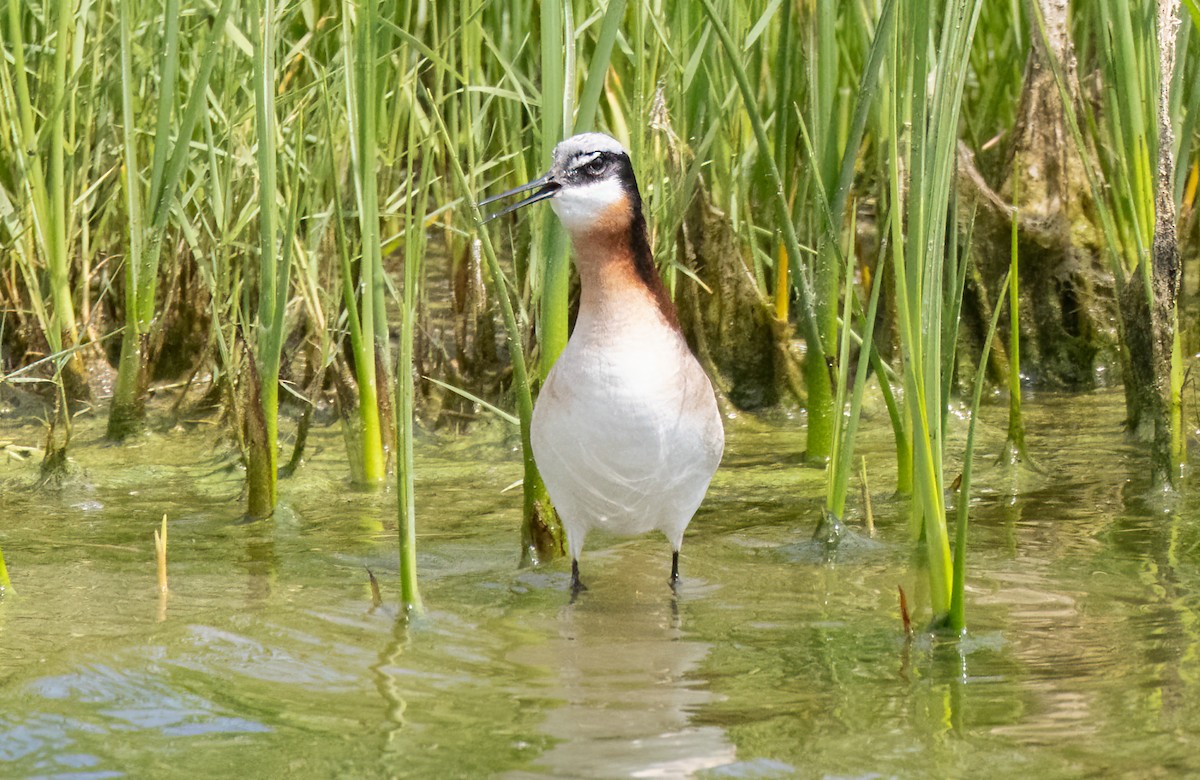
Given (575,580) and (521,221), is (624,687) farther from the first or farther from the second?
(521,221)

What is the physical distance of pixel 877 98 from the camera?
16.8ft

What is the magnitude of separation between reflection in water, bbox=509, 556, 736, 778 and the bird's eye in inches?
40.8

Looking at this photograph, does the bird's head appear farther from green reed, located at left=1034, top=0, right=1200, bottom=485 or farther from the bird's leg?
green reed, located at left=1034, top=0, right=1200, bottom=485

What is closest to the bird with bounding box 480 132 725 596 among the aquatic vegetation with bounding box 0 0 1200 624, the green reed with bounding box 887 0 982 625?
the aquatic vegetation with bounding box 0 0 1200 624

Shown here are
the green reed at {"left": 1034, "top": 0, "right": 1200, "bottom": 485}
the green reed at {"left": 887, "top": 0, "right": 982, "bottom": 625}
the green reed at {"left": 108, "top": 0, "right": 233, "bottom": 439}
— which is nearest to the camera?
the green reed at {"left": 887, "top": 0, "right": 982, "bottom": 625}

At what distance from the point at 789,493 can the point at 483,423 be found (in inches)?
48.9

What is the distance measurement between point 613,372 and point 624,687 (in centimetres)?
78

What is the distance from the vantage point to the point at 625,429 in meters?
3.75

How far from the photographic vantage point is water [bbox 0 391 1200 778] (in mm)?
2822

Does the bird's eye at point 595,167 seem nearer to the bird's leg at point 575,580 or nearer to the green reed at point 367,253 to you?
the green reed at point 367,253

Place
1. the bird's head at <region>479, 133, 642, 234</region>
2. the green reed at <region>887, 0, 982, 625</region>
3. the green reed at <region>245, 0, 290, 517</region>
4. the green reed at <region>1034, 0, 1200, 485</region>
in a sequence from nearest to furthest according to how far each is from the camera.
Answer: the green reed at <region>887, 0, 982, 625</region>, the bird's head at <region>479, 133, 642, 234</region>, the green reed at <region>245, 0, 290, 517</region>, the green reed at <region>1034, 0, 1200, 485</region>

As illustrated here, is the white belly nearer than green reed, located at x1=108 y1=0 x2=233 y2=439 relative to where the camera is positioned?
Yes

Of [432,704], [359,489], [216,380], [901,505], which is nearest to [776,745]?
[432,704]

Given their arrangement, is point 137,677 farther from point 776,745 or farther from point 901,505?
point 901,505
